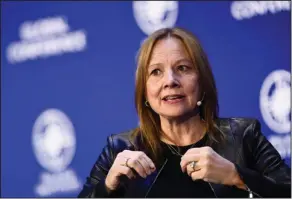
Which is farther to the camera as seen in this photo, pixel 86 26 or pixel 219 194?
pixel 86 26

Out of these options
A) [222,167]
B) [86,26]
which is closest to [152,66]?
[222,167]

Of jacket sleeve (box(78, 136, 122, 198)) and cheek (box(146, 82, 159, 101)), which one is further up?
cheek (box(146, 82, 159, 101))

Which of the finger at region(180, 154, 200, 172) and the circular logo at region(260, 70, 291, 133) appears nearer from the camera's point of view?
the finger at region(180, 154, 200, 172)

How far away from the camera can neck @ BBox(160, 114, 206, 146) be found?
1438 millimetres

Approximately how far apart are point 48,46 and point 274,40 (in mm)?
918

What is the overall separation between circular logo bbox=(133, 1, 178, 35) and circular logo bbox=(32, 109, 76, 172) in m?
0.48

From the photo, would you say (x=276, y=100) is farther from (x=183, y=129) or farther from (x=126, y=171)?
(x=126, y=171)

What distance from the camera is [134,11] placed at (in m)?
2.16

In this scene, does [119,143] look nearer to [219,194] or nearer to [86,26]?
[219,194]

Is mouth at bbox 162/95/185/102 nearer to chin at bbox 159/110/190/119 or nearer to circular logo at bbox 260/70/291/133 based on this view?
chin at bbox 159/110/190/119

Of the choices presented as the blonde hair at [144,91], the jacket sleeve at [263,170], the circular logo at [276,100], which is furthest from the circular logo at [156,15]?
the jacket sleeve at [263,170]

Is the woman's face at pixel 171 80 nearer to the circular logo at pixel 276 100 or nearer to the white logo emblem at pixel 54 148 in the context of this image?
the circular logo at pixel 276 100

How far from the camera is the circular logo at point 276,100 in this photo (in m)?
1.92

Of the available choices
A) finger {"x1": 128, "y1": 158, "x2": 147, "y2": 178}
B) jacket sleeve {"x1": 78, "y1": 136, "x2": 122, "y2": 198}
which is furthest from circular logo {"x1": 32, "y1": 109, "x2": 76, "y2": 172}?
finger {"x1": 128, "y1": 158, "x2": 147, "y2": 178}
